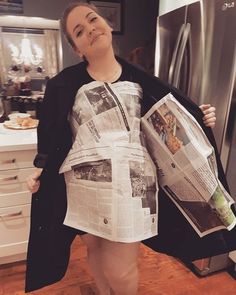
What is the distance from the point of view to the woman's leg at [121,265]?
0.89 metres

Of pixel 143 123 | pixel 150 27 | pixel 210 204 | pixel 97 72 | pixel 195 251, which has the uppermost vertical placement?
pixel 150 27

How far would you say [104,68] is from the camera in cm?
88

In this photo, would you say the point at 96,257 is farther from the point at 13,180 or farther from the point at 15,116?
the point at 15,116

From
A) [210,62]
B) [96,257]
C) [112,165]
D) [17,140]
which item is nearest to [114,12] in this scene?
[210,62]

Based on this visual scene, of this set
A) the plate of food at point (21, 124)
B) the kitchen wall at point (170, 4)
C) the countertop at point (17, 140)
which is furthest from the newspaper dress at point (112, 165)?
the kitchen wall at point (170, 4)

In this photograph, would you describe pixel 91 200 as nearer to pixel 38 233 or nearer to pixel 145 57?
pixel 38 233

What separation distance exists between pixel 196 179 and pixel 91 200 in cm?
35

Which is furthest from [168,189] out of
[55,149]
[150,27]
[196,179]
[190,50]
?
[150,27]

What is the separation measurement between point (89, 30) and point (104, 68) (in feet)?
0.42

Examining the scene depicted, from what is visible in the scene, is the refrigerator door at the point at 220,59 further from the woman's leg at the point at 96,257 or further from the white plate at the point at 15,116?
the white plate at the point at 15,116

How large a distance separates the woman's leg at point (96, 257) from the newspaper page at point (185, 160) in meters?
0.38

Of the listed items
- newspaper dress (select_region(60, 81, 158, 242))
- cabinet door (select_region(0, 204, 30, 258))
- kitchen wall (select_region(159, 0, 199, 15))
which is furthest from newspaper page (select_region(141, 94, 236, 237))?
kitchen wall (select_region(159, 0, 199, 15))

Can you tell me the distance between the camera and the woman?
0.84 metres

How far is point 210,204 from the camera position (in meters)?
0.87
